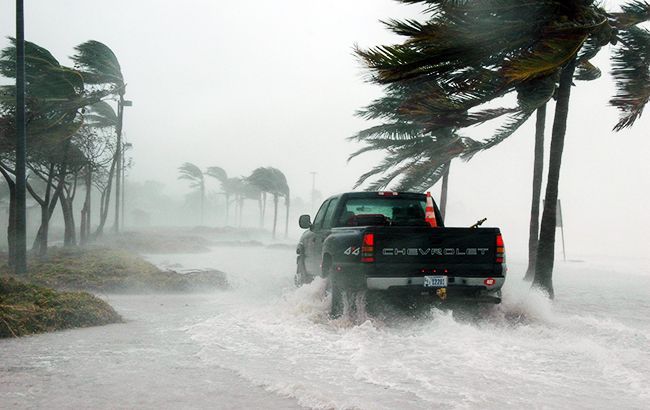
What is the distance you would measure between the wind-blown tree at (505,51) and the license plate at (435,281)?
3.94 meters

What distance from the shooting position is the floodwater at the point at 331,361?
16.3ft

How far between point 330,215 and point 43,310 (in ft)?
15.3

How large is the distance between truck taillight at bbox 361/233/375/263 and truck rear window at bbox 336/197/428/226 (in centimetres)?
187

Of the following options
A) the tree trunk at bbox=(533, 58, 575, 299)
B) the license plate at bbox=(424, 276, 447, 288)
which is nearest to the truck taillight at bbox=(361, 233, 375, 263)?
the license plate at bbox=(424, 276, 447, 288)

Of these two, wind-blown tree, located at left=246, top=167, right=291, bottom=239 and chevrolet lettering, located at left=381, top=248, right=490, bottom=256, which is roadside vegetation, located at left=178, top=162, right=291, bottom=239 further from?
chevrolet lettering, located at left=381, top=248, right=490, bottom=256

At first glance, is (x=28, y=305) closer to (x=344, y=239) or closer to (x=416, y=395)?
(x=344, y=239)

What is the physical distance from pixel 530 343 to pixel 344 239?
272 centimetres

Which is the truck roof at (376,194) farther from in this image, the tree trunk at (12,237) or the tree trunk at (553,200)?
the tree trunk at (12,237)

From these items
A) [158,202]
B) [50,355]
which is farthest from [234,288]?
[158,202]

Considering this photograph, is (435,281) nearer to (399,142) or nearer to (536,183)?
(536,183)

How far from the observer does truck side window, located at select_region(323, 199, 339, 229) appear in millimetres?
9973

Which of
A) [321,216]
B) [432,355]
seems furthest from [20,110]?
[432,355]

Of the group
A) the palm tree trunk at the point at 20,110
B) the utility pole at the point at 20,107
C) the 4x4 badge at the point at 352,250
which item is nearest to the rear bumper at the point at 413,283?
the 4x4 badge at the point at 352,250

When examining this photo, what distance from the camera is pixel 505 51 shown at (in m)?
11.8
